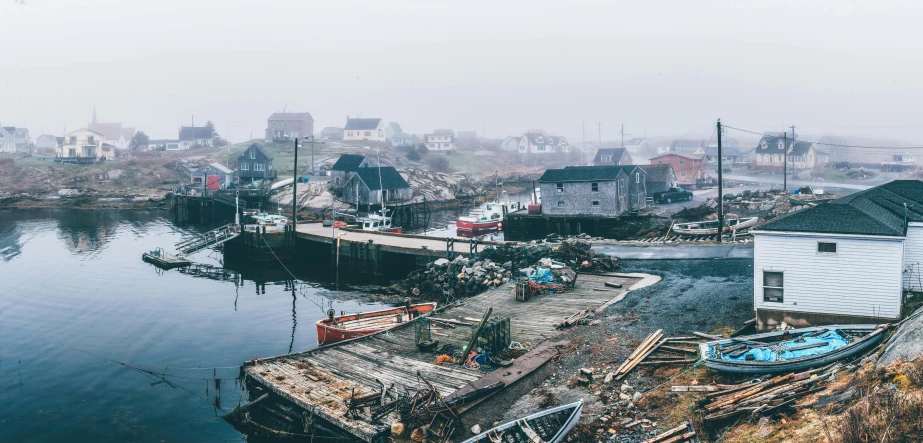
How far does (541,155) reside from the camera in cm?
18562

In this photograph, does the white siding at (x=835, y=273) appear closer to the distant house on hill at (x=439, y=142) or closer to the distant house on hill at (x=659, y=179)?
the distant house on hill at (x=659, y=179)

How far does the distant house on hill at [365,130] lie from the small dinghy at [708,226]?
12055 cm

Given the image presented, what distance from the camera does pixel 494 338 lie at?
20703mm

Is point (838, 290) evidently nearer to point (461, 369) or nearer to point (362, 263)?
point (461, 369)

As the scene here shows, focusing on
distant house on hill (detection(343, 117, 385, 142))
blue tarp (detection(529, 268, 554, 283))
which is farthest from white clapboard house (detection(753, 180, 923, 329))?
distant house on hill (detection(343, 117, 385, 142))

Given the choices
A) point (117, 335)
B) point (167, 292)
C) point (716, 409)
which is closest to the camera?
point (716, 409)

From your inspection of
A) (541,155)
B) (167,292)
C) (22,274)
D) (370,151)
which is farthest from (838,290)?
(541,155)

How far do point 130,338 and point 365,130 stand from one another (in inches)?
5274

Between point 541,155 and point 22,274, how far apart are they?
498 ft

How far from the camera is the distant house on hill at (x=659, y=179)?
282ft

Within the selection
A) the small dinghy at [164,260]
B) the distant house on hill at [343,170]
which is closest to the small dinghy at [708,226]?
the small dinghy at [164,260]

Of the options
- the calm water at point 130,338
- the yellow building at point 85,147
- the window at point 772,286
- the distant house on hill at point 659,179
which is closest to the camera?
the window at point 772,286

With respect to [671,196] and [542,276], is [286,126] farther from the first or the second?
[542,276]

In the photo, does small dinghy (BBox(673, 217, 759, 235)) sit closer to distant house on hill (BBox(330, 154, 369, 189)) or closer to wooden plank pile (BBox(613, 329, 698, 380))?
wooden plank pile (BBox(613, 329, 698, 380))
